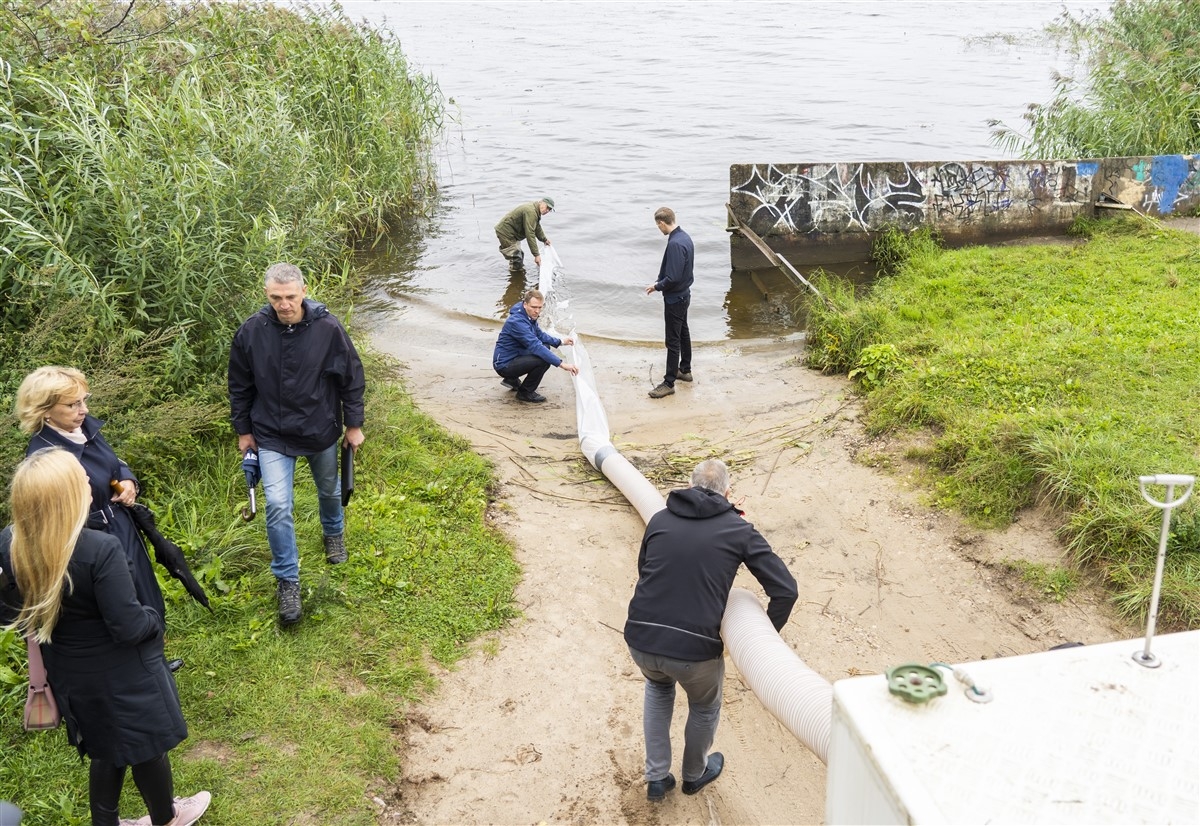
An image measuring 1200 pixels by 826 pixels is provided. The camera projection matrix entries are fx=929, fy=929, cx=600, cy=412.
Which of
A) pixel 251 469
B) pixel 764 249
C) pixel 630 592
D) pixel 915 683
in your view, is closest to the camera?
pixel 915 683

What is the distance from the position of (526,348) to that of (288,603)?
460 cm

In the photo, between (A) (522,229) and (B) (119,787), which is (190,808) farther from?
(A) (522,229)

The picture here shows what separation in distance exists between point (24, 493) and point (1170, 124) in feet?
53.5

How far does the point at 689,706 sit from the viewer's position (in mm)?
4465

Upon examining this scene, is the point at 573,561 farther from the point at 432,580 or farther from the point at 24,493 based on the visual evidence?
the point at 24,493

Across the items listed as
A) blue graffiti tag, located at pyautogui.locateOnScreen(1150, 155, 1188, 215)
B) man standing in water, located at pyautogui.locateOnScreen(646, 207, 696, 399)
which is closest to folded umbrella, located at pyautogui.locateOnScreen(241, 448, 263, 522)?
man standing in water, located at pyautogui.locateOnScreen(646, 207, 696, 399)

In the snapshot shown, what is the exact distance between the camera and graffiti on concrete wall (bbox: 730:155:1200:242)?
45.4 feet

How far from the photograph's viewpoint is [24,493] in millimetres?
3352

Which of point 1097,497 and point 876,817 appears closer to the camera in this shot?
point 876,817

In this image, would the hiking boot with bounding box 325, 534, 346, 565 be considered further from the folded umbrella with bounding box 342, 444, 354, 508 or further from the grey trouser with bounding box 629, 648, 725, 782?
the grey trouser with bounding box 629, 648, 725, 782

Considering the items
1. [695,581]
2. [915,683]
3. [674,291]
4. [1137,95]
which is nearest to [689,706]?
[695,581]

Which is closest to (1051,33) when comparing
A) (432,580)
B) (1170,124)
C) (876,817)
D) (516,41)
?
(516,41)

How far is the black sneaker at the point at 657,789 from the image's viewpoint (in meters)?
4.52

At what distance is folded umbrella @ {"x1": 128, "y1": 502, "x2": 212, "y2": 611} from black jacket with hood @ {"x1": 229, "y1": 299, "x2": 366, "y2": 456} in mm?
976
